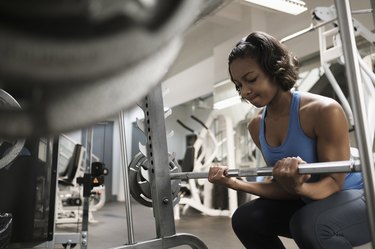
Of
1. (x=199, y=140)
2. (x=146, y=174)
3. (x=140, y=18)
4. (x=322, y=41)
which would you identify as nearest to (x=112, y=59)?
(x=140, y=18)

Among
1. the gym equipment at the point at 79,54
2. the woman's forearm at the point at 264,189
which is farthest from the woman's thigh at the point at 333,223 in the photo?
the gym equipment at the point at 79,54

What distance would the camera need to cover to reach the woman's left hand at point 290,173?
2.72 ft

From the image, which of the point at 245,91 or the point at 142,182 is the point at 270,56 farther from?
the point at 142,182

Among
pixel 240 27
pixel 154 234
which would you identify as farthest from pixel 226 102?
pixel 154 234

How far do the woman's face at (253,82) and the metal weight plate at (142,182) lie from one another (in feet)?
1.79

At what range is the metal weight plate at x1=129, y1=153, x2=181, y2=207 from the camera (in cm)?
142

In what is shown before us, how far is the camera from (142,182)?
56.6 inches

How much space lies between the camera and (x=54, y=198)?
1981 mm

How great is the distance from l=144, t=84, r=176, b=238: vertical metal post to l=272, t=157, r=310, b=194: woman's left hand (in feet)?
1.94

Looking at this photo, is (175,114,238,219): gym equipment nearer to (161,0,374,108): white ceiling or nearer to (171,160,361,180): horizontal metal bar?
(161,0,374,108): white ceiling

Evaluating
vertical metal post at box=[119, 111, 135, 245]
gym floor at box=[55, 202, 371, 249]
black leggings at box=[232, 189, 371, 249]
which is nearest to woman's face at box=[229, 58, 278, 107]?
black leggings at box=[232, 189, 371, 249]

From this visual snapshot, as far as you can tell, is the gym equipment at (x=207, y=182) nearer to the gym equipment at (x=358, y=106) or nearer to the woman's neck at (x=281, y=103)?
the woman's neck at (x=281, y=103)

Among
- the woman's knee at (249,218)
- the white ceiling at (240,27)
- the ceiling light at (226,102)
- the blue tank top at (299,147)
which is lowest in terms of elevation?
the woman's knee at (249,218)

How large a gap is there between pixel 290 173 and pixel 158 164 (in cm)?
65
